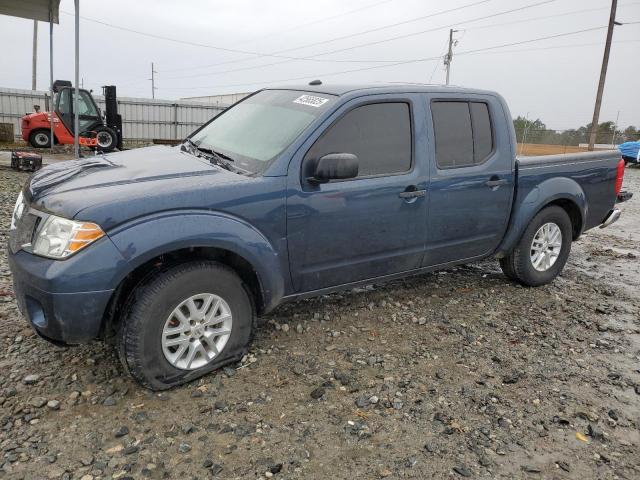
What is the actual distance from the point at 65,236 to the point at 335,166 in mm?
1597

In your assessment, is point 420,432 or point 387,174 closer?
point 420,432

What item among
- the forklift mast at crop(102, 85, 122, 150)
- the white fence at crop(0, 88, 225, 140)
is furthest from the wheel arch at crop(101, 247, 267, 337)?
the white fence at crop(0, 88, 225, 140)

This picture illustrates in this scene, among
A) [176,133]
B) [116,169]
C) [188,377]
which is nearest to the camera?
[188,377]

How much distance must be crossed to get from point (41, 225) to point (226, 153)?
4.29 ft

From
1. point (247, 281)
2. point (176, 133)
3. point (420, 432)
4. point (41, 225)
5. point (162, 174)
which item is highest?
point (176, 133)

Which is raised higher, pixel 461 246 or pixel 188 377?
pixel 461 246

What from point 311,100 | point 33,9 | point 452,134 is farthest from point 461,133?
point 33,9

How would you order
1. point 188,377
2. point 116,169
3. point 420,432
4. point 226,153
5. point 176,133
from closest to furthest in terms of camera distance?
point 420,432
point 188,377
point 116,169
point 226,153
point 176,133

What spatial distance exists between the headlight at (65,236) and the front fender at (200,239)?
106mm

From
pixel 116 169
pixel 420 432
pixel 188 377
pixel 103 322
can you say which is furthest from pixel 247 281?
pixel 420 432

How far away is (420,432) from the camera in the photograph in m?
2.73

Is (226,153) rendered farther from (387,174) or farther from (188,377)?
(188,377)

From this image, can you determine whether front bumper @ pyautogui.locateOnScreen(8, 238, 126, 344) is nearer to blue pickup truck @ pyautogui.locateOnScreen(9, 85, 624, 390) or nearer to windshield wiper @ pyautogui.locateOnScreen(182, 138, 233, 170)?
blue pickup truck @ pyautogui.locateOnScreen(9, 85, 624, 390)

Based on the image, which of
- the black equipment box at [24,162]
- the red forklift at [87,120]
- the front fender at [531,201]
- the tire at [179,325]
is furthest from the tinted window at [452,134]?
the red forklift at [87,120]
